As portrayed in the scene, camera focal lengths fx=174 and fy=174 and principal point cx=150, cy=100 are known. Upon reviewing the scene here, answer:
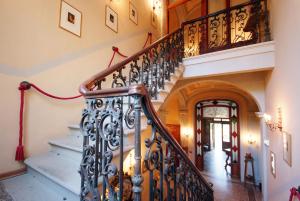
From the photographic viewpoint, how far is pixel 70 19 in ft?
9.64

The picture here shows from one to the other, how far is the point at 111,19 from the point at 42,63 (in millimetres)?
1955

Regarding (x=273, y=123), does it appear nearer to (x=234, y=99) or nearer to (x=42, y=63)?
(x=42, y=63)

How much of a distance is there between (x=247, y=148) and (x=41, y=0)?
742 centimetres

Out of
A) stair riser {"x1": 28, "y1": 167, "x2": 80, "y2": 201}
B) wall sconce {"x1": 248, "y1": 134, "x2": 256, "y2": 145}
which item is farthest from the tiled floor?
stair riser {"x1": 28, "y1": 167, "x2": 80, "y2": 201}

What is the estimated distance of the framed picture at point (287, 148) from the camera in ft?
7.07

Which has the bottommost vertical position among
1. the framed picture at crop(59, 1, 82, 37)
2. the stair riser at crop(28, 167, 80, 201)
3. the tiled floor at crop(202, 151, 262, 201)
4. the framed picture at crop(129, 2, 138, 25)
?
the tiled floor at crop(202, 151, 262, 201)

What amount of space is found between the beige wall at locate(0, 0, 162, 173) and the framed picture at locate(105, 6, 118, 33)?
0.12 m

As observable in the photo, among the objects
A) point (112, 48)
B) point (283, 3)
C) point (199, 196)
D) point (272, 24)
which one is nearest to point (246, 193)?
point (199, 196)

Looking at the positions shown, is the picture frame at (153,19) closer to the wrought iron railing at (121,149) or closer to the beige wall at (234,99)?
the beige wall at (234,99)

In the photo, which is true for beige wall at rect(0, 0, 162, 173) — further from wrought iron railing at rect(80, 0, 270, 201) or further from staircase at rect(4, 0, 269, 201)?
wrought iron railing at rect(80, 0, 270, 201)

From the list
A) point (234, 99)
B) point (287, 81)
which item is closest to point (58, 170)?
point (287, 81)

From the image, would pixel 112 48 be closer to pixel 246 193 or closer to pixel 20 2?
pixel 20 2

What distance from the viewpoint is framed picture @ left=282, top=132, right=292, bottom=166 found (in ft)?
7.07

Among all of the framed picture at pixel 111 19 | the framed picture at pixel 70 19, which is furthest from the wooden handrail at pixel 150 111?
the framed picture at pixel 111 19
